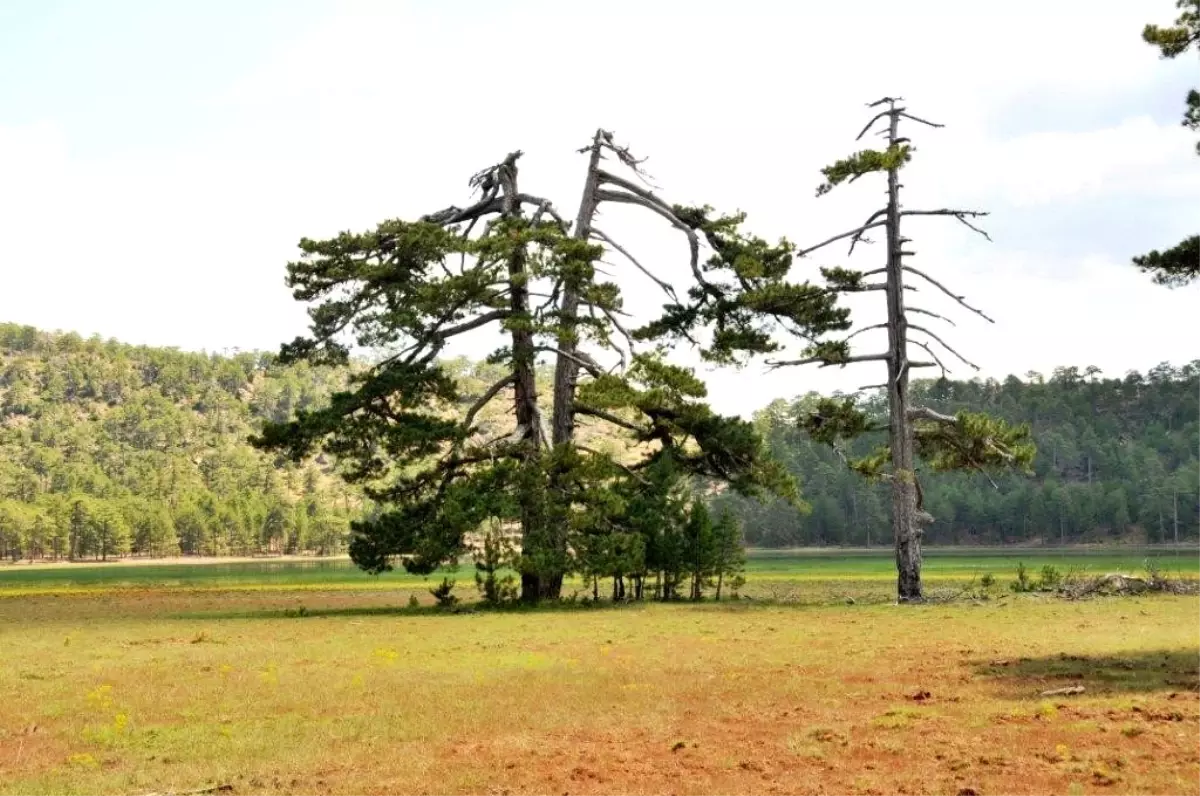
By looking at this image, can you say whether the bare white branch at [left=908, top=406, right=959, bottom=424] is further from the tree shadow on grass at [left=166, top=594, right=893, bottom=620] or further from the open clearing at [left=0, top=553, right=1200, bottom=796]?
the open clearing at [left=0, top=553, right=1200, bottom=796]

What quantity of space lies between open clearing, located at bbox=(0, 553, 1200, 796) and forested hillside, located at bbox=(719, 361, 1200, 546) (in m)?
108

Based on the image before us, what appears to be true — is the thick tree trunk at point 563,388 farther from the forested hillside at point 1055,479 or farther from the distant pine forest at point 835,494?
the forested hillside at point 1055,479

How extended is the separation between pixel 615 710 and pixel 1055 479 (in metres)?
158

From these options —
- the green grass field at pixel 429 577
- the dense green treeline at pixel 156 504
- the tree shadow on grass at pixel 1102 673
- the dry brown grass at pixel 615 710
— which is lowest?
the green grass field at pixel 429 577

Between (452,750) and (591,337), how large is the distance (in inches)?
831

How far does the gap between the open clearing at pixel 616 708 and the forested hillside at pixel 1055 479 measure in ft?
353

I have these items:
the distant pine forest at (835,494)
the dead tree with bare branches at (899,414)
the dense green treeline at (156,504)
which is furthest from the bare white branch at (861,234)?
the distant pine forest at (835,494)

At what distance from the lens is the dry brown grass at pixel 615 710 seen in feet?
28.4

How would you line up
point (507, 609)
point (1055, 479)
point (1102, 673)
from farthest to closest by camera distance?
Result: point (1055, 479), point (507, 609), point (1102, 673)

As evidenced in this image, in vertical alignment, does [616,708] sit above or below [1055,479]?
below

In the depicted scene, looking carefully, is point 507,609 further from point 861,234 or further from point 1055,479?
point 1055,479

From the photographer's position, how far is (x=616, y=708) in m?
Answer: 11.8

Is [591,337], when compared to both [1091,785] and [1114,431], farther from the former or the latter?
[1114,431]

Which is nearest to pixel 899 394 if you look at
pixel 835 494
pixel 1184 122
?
pixel 1184 122
